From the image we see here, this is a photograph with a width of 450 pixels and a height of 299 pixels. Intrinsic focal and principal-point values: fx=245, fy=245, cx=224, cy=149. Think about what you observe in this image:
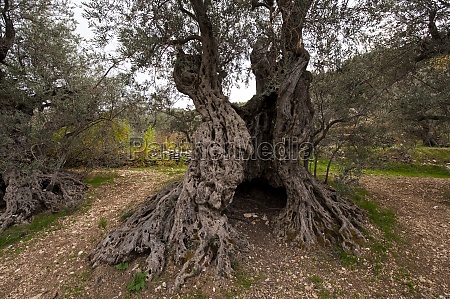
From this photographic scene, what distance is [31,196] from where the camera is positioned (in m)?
7.13

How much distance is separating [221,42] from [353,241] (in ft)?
17.4

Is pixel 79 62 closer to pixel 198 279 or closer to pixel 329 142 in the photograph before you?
pixel 198 279

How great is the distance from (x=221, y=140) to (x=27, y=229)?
5.48 m

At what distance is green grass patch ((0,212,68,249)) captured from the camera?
578 centimetres

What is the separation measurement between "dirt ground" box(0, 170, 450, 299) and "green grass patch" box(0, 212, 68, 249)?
0.24 metres

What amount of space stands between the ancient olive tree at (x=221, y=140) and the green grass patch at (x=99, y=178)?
5337mm

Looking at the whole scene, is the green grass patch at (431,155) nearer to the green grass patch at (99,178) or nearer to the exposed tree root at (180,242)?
the exposed tree root at (180,242)

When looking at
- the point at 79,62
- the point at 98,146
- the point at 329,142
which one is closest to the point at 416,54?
the point at 329,142

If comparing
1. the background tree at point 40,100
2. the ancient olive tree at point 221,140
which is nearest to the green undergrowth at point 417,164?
the ancient olive tree at point 221,140

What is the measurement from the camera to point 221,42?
5969 mm

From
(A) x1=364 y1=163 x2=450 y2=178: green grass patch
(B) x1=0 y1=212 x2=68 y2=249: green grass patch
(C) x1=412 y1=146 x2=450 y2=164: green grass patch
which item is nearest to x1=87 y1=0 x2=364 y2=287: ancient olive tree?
(B) x1=0 y1=212 x2=68 y2=249: green grass patch

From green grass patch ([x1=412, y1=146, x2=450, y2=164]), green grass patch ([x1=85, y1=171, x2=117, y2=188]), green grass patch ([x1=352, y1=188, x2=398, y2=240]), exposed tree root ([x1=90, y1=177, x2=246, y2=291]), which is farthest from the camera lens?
green grass patch ([x1=412, y1=146, x2=450, y2=164])

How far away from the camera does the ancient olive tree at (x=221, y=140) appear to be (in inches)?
178

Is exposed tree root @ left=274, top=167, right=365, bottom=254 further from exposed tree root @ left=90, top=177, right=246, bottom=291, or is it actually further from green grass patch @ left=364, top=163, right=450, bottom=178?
green grass patch @ left=364, top=163, right=450, bottom=178
